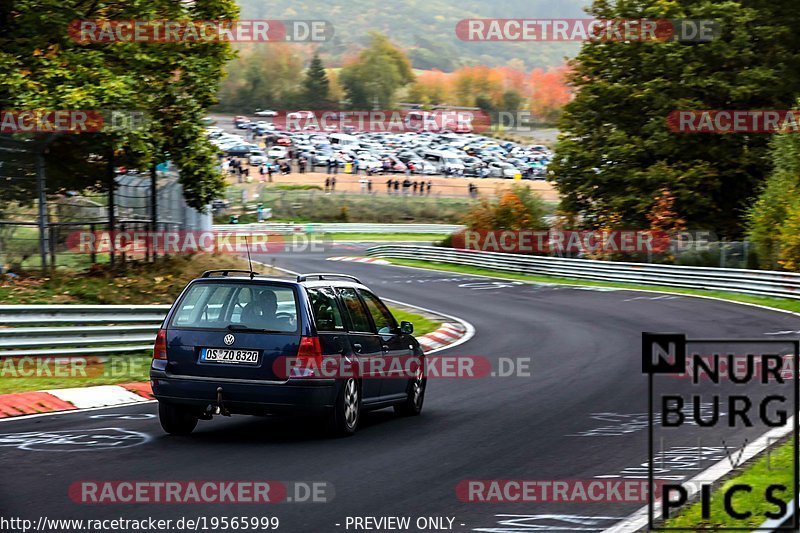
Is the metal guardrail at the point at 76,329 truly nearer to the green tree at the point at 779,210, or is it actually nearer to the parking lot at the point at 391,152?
the green tree at the point at 779,210

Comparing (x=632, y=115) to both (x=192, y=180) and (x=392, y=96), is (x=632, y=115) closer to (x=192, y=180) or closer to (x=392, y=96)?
(x=192, y=180)

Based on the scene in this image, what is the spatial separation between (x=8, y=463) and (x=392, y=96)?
18663 centimetres

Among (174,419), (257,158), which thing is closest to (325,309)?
(174,419)

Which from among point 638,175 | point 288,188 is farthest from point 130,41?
point 288,188

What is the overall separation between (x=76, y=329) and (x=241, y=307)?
7256mm

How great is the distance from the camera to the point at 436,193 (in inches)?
3339

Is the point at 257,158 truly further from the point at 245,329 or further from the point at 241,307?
the point at 245,329

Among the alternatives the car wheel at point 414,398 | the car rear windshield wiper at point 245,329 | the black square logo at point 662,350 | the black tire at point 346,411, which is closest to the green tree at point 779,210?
the car wheel at point 414,398

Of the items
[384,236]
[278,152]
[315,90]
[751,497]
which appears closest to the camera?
[751,497]

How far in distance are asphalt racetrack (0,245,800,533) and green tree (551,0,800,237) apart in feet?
84.7

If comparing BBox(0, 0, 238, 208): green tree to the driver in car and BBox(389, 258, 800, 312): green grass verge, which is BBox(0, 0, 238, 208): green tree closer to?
the driver in car

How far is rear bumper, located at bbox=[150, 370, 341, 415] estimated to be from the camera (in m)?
9.81

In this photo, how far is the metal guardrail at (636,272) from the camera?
3080cm

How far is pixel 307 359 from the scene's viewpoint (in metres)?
9.88
